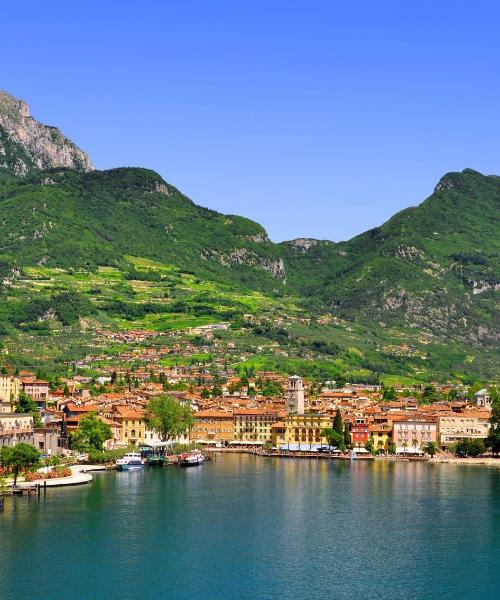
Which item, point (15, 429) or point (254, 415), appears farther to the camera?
point (254, 415)

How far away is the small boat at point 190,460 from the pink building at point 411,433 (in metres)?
24.9

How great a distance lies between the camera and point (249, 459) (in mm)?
133500

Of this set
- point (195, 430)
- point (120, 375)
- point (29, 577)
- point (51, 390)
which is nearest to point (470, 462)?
point (195, 430)

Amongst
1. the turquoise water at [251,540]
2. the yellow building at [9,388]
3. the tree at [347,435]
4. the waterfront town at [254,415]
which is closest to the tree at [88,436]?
the waterfront town at [254,415]

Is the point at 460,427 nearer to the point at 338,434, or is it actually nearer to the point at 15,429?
the point at 338,434

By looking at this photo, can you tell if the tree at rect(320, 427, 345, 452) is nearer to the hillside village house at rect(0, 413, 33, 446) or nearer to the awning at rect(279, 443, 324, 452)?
the awning at rect(279, 443, 324, 452)

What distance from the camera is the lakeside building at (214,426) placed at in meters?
152

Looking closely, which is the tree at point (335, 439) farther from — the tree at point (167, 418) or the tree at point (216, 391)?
the tree at point (216, 391)

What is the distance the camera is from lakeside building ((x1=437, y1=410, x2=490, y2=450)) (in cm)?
14475

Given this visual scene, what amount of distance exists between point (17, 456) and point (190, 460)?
3177cm

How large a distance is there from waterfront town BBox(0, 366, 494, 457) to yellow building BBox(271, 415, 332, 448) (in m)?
0.11

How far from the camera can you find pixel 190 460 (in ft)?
399

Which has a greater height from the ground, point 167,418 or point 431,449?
point 167,418

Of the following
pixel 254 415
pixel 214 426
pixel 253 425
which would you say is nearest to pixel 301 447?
pixel 253 425
